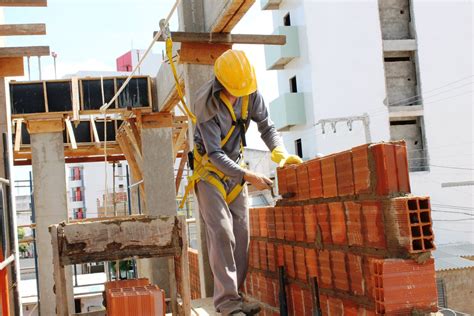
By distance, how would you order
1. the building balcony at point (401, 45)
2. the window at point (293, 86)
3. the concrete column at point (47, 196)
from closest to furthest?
the concrete column at point (47, 196) → the building balcony at point (401, 45) → the window at point (293, 86)

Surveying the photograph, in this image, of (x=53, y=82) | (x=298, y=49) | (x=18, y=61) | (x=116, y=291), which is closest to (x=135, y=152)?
Result: (x=53, y=82)

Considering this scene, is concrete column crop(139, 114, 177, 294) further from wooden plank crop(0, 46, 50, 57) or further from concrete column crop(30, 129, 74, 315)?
wooden plank crop(0, 46, 50, 57)

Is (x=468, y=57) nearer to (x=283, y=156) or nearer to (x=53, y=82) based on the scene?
(x=53, y=82)

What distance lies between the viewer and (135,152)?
1297cm

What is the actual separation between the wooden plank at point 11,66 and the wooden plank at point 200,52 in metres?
1.65

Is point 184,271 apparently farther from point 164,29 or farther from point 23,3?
point 23,3

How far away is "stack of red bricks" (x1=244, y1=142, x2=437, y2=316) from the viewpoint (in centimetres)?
321

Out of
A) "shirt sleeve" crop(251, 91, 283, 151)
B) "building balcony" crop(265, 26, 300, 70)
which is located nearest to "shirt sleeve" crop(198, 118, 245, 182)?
"shirt sleeve" crop(251, 91, 283, 151)

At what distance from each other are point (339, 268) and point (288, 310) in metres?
0.99

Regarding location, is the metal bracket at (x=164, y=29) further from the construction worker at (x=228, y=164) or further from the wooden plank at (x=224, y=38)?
the construction worker at (x=228, y=164)

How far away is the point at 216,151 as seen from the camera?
4246mm

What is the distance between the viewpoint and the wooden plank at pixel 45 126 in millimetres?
11969

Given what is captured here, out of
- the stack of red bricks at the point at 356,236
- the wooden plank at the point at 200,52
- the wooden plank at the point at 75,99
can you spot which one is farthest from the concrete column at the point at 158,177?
the stack of red bricks at the point at 356,236

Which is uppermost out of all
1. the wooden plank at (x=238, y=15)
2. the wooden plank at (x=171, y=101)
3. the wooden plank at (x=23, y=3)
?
the wooden plank at (x=23, y=3)
